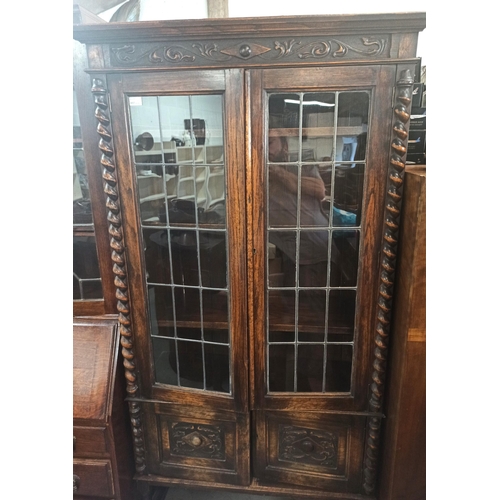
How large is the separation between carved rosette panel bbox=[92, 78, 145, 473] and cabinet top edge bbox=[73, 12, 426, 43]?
13cm

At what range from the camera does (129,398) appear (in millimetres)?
1256

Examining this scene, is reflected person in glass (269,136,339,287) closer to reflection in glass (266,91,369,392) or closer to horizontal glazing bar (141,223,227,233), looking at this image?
reflection in glass (266,91,369,392)

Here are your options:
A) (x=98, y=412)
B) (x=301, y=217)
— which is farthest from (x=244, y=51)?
(x=98, y=412)

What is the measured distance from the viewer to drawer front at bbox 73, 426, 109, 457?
1.21m

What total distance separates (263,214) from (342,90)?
0.41 m

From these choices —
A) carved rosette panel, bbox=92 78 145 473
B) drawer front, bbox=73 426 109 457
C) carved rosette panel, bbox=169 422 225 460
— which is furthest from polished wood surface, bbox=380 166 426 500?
drawer front, bbox=73 426 109 457

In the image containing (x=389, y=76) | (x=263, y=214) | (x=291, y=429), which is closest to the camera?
(x=389, y=76)

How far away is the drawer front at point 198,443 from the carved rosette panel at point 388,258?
44 cm

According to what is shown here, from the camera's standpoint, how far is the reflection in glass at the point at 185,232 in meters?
1.05

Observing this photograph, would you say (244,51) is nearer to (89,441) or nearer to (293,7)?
(293,7)

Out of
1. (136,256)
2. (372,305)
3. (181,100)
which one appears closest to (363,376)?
(372,305)

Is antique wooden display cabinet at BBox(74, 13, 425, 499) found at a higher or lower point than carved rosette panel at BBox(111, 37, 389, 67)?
lower
